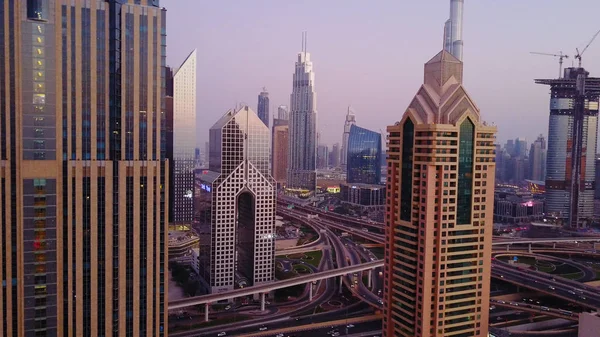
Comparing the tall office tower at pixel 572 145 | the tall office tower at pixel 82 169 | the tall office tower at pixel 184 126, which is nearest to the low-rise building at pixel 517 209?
the tall office tower at pixel 572 145

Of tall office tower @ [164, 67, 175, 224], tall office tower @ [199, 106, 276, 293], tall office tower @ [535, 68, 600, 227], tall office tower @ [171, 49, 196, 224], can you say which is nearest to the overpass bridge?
tall office tower @ [199, 106, 276, 293]

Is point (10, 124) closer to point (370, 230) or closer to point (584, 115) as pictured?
point (370, 230)

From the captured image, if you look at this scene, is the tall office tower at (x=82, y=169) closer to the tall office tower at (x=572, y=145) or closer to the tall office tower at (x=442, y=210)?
A: the tall office tower at (x=442, y=210)

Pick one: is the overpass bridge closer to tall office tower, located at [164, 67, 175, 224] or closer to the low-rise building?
tall office tower, located at [164, 67, 175, 224]

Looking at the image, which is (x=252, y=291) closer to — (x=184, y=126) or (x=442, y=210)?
(x=442, y=210)

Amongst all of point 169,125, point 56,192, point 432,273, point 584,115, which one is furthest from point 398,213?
point 584,115

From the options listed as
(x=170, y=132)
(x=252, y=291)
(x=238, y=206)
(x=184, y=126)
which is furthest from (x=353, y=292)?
(x=184, y=126)
